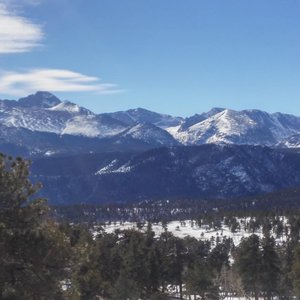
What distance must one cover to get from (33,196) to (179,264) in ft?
232

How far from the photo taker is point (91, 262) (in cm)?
5350

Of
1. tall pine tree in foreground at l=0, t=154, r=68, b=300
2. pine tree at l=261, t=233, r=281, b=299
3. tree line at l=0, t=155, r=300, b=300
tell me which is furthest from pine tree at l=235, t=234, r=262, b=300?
tall pine tree in foreground at l=0, t=154, r=68, b=300

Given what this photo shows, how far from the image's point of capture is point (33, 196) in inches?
1079

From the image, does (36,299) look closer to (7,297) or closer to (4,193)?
(7,297)

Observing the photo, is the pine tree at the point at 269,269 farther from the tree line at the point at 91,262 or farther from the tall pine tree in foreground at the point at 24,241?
the tall pine tree in foreground at the point at 24,241

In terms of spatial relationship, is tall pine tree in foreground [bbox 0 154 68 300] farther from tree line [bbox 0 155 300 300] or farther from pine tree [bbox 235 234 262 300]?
pine tree [bbox 235 234 262 300]

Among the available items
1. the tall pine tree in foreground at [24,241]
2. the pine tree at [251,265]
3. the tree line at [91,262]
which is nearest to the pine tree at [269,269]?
the tree line at [91,262]

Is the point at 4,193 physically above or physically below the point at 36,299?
above

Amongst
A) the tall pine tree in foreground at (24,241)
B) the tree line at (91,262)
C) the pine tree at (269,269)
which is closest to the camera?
the tall pine tree in foreground at (24,241)

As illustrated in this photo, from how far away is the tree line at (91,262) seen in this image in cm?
2495

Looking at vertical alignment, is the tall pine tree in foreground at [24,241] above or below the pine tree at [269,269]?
above

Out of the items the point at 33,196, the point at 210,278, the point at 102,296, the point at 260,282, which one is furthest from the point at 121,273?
the point at 33,196

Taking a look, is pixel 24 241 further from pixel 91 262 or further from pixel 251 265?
pixel 251 265

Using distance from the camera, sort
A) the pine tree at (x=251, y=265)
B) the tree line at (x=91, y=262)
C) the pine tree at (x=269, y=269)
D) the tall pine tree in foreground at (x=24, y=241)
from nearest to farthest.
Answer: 1. the tall pine tree in foreground at (x=24, y=241)
2. the tree line at (x=91, y=262)
3. the pine tree at (x=269, y=269)
4. the pine tree at (x=251, y=265)
